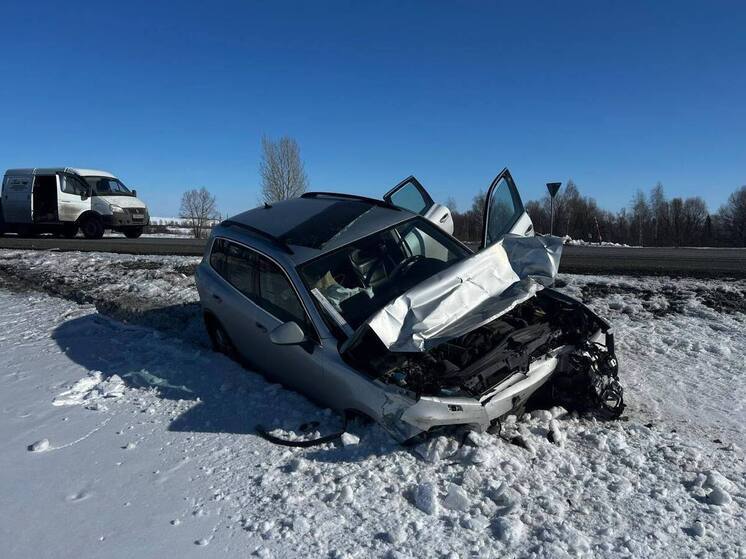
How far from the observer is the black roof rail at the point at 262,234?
4.70 m

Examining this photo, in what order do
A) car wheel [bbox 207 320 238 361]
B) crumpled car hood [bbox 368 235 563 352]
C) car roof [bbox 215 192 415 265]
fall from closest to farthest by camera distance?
crumpled car hood [bbox 368 235 563 352] → car roof [bbox 215 192 415 265] → car wheel [bbox 207 320 238 361]

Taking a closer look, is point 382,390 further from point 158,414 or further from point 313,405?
point 158,414

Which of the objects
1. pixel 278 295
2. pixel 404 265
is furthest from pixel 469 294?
pixel 278 295

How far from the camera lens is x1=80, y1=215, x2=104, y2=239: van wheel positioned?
19422 millimetres

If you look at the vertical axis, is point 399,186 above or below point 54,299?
above

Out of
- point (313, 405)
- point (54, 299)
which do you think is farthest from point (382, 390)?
point (54, 299)

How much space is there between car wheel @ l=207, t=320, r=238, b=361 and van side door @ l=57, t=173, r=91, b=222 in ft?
53.8

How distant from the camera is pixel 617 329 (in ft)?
20.5

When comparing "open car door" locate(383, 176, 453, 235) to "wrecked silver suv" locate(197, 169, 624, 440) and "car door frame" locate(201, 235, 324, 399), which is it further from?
"car door frame" locate(201, 235, 324, 399)

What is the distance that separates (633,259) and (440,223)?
8096 mm

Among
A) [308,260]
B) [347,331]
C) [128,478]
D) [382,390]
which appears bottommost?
[128,478]

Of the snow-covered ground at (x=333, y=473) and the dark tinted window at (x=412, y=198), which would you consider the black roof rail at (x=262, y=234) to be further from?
the dark tinted window at (x=412, y=198)

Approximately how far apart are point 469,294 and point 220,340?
2890mm

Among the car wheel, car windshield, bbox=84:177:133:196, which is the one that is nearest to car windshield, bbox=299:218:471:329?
the car wheel
